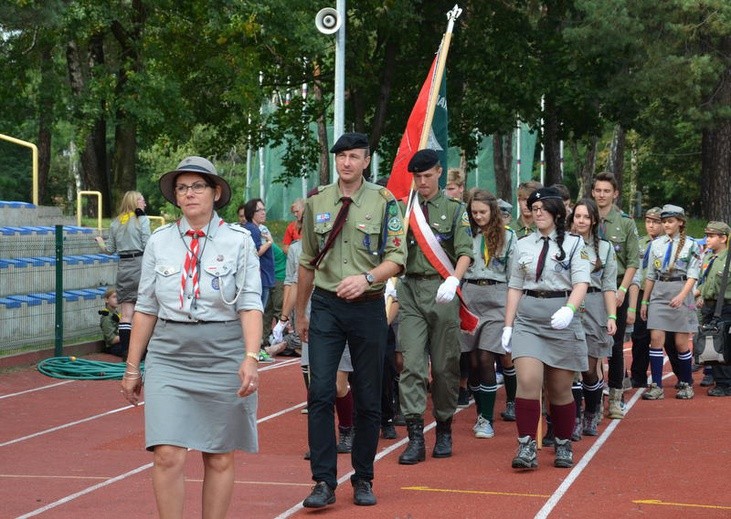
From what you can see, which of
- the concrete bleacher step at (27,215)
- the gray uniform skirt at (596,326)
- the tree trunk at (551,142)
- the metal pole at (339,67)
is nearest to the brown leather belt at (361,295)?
the gray uniform skirt at (596,326)

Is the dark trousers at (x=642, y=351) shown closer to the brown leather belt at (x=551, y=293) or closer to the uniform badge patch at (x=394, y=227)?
the brown leather belt at (x=551, y=293)

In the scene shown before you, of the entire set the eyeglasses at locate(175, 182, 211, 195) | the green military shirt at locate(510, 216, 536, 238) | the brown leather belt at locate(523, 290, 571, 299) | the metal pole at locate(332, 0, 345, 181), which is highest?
the metal pole at locate(332, 0, 345, 181)

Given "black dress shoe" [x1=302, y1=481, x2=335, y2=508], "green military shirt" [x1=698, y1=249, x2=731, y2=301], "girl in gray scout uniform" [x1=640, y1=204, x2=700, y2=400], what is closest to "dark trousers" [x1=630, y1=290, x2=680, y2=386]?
"girl in gray scout uniform" [x1=640, y1=204, x2=700, y2=400]

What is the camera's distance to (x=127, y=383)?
6484mm

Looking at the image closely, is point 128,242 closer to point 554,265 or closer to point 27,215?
point 27,215

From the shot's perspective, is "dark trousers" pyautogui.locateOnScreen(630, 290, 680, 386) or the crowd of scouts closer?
the crowd of scouts

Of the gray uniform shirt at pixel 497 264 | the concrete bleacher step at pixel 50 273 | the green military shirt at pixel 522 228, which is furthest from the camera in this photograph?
the concrete bleacher step at pixel 50 273

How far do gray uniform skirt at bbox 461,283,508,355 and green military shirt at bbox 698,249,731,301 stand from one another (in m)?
4.27

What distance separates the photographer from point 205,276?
6387mm

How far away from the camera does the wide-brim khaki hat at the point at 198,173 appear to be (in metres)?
6.43

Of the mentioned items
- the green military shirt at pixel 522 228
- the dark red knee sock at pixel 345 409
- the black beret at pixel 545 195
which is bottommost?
the dark red knee sock at pixel 345 409

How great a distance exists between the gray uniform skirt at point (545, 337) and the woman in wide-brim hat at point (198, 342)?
132 inches

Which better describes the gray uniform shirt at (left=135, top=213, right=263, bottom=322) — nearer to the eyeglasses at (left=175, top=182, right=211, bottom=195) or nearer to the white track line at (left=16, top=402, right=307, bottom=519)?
the eyeglasses at (left=175, top=182, right=211, bottom=195)

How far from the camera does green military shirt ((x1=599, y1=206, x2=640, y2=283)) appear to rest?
40.0ft
